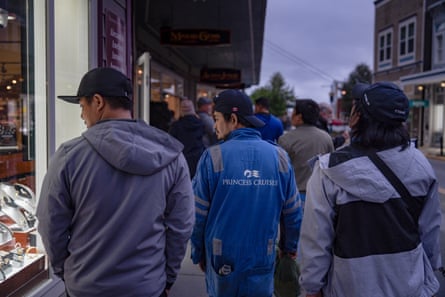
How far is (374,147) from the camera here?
7.12 feet

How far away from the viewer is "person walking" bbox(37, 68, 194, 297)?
1993 mm

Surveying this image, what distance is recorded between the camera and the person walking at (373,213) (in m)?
2.07

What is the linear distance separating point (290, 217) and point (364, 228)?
0.98 m

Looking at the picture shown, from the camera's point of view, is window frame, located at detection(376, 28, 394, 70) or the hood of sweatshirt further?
window frame, located at detection(376, 28, 394, 70)

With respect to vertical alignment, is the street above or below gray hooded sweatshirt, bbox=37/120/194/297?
below

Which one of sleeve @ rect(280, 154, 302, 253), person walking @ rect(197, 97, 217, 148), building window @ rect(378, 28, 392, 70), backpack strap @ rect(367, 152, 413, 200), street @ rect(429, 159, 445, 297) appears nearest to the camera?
backpack strap @ rect(367, 152, 413, 200)

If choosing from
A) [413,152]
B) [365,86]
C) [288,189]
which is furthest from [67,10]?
[413,152]

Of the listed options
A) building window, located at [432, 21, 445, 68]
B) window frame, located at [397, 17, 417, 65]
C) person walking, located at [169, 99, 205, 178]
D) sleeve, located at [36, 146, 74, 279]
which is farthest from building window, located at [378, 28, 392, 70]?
sleeve, located at [36, 146, 74, 279]

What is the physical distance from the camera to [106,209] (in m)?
2.00

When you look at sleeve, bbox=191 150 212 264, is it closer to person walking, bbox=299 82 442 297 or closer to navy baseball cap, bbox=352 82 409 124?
person walking, bbox=299 82 442 297

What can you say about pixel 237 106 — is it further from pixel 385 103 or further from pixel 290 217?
pixel 385 103

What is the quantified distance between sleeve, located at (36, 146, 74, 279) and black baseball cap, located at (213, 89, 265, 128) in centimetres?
127

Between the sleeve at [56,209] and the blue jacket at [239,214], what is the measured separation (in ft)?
3.10

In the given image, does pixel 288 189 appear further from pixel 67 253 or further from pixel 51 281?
pixel 51 281
